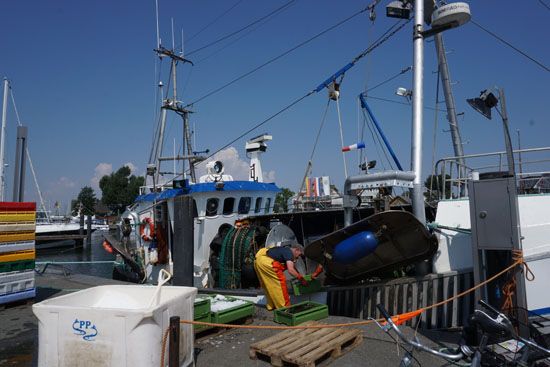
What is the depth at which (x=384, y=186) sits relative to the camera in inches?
250

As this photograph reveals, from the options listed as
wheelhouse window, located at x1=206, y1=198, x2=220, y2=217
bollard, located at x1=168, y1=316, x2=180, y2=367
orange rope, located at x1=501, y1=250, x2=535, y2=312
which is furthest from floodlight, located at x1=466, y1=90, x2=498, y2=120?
wheelhouse window, located at x1=206, y1=198, x2=220, y2=217

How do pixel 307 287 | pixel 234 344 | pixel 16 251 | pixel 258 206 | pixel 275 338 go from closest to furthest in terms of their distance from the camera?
pixel 275 338
pixel 234 344
pixel 307 287
pixel 16 251
pixel 258 206

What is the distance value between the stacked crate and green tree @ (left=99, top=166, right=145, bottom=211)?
6495 cm

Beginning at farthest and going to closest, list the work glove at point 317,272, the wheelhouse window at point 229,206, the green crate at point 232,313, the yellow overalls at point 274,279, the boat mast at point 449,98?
the wheelhouse window at point 229,206 → the boat mast at point 449,98 → the work glove at point 317,272 → the yellow overalls at point 274,279 → the green crate at point 232,313

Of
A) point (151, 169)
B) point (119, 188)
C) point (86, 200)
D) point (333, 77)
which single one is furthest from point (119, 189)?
point (333, 77)

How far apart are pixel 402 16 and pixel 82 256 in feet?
100

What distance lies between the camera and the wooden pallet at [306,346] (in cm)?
439

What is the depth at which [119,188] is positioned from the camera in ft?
234

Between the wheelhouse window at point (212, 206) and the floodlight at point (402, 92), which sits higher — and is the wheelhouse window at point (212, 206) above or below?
below

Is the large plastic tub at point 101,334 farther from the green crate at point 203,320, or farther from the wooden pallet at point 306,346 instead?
the green crate at point 203,320

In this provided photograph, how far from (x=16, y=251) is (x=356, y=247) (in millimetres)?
6099

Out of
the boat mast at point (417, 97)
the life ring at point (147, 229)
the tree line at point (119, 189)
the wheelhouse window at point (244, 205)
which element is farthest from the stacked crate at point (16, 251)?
the tree line at point (119, 189)

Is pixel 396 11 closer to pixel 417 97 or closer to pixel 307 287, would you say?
pixel 417 97

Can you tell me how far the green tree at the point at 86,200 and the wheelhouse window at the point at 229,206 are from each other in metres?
73.7
